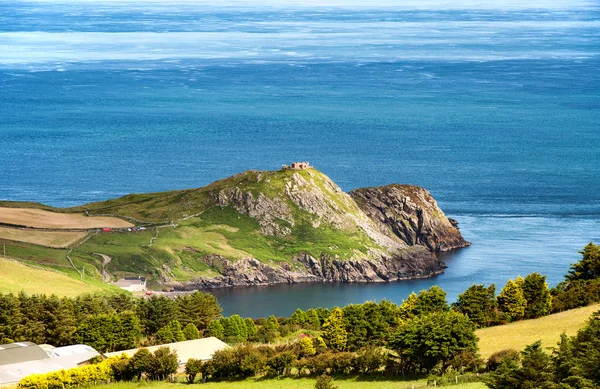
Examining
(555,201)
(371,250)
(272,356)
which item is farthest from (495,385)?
(555,201)

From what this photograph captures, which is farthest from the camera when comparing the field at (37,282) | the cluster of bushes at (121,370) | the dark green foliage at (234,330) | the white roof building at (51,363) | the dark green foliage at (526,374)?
the field at (37,282)

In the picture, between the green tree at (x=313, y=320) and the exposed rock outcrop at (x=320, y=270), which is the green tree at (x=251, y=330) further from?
the exposed rock outcrop at (x=320, y=270)

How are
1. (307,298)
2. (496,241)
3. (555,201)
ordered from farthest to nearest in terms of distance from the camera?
(555,201) < (496,241) < (307,298)

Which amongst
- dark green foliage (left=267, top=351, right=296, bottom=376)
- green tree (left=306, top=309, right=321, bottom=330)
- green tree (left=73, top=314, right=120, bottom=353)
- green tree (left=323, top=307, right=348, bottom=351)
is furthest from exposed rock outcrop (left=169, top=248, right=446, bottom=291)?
dark green foliage (left=267, top=351, right=296, bottom=376)

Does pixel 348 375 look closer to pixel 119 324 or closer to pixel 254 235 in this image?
pixel 119 324

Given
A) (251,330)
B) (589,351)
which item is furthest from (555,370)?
(251,330)

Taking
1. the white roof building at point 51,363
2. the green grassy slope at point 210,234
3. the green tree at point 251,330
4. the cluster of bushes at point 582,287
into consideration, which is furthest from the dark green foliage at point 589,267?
the green grassy slope at point 210,234
